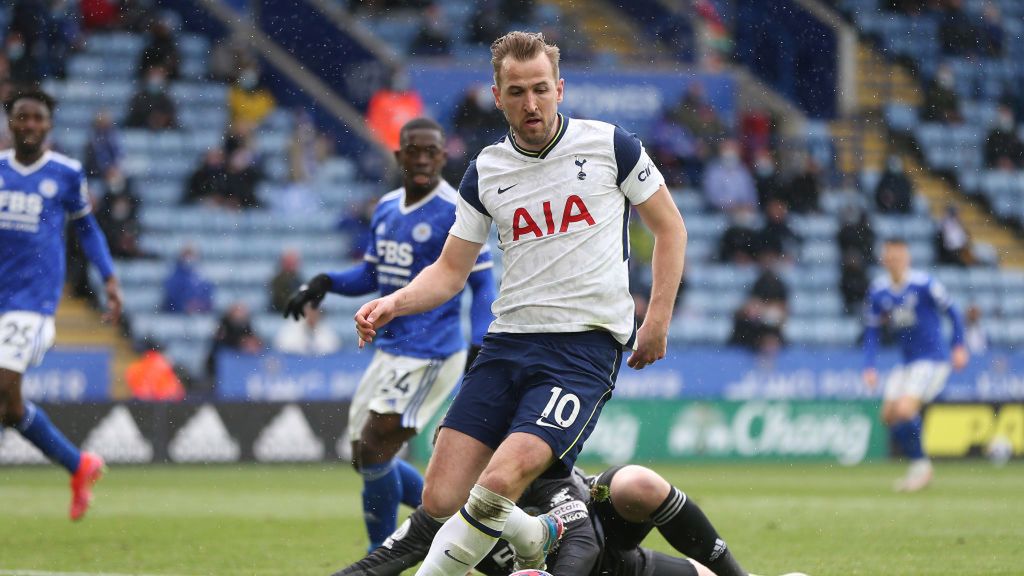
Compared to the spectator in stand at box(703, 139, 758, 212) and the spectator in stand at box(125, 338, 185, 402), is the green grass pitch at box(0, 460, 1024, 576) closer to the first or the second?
the spectator in stand at box(125, 338, 185, 402)

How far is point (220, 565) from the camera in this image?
8.38 m

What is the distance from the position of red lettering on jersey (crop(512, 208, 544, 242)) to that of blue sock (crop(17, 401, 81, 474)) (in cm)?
519

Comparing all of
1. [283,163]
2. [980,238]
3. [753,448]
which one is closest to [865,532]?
[753,448]

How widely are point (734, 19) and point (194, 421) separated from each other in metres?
13.3

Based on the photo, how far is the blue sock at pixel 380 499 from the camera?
831 centimetres

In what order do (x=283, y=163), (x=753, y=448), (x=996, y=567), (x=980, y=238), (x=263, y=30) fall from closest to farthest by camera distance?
(x=996, y=567) < (x=753, y=448) < (x=283, y=163) < (x=263, y=30) < (x=980, y=238)

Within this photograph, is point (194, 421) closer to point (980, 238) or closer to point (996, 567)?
point (996, 567)

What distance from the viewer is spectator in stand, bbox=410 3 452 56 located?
77.8 ft

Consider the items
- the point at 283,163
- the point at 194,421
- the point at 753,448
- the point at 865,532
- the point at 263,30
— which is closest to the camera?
the point at 865,532

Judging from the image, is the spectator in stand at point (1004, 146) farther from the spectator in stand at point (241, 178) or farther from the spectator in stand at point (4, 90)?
the spectator in stand at point (4, 90)

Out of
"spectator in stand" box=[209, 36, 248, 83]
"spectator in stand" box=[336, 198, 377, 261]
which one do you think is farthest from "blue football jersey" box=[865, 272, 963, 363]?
"spectator in stand" box=[209, 36, 248, 83]

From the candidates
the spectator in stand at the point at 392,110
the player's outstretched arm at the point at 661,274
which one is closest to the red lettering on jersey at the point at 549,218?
the player's outstretched arm at the point at 661,274

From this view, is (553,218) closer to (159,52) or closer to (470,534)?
(470,534)

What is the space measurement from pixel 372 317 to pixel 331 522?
215 inches
